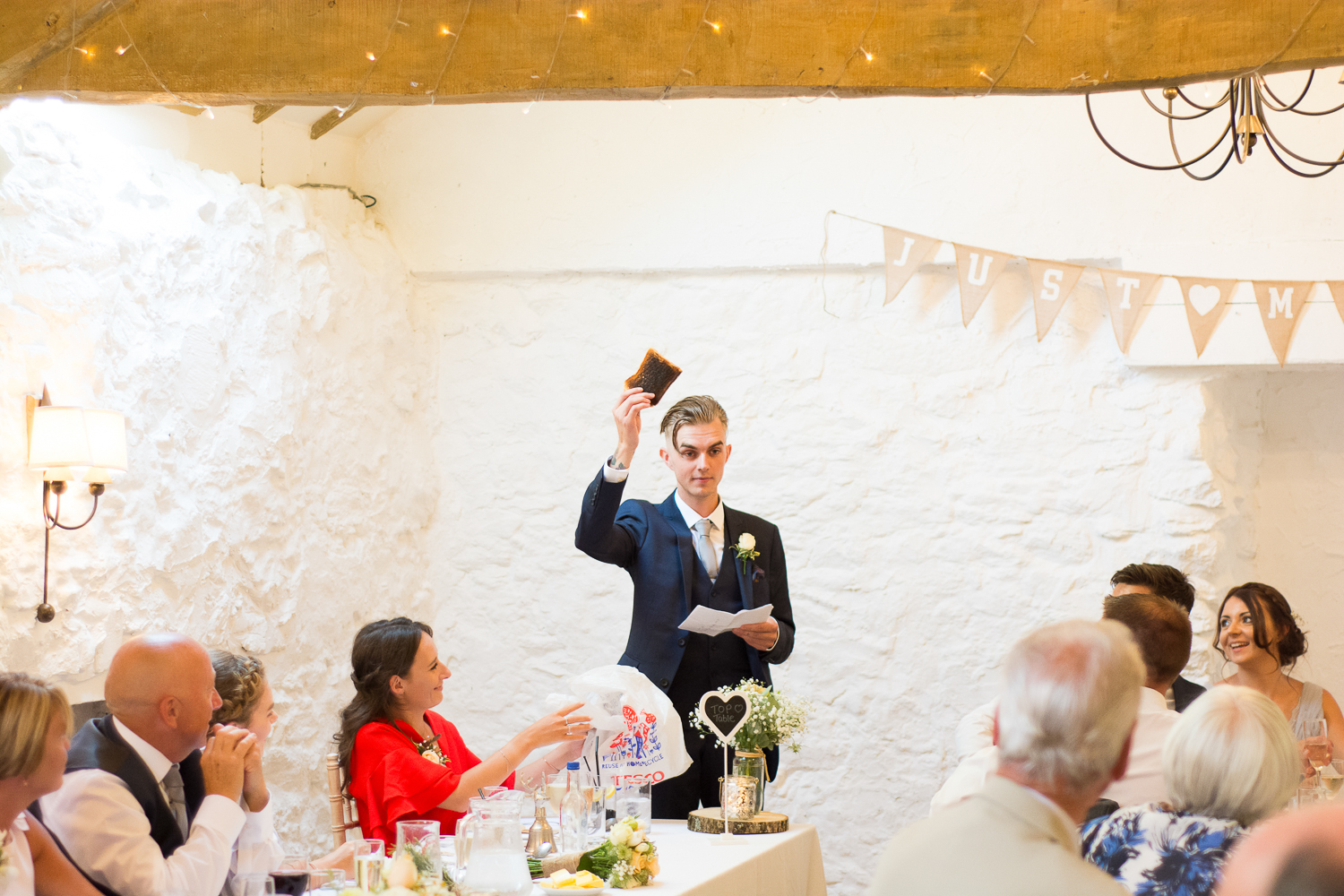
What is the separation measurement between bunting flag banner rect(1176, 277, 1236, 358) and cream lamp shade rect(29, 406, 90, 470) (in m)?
3.74

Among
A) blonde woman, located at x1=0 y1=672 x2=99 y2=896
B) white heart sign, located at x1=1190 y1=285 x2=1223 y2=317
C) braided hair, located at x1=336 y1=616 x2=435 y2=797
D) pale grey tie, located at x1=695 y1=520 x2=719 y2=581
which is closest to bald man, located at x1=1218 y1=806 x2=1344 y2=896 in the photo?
blonde woman, located at x1=0 y1=672 x2=99 y2=896

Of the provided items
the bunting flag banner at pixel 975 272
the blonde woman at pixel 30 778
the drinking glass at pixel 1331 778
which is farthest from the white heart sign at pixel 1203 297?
the blonde woman at pixel 30 778

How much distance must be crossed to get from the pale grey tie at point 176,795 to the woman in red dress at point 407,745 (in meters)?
0.52

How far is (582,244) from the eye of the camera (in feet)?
17.3

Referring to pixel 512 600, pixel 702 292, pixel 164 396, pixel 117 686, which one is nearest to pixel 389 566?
pixel 512 600

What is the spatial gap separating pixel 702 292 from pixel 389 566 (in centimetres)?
174

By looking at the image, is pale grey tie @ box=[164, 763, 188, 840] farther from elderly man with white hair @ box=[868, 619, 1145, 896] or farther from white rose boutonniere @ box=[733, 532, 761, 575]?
white rose boutonniere @ box=[733, 532, 761, 575]

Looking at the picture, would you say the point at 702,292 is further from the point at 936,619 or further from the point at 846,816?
the point at 846,816

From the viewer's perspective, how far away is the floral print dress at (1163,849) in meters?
1.72

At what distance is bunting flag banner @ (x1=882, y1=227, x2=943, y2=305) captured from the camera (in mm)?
4820

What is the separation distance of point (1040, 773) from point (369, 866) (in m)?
1.23

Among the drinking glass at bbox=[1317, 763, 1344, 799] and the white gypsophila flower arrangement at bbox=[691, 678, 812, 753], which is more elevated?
the white gypsophila flower arrangement at bbox=[691, 678, 812, 753]

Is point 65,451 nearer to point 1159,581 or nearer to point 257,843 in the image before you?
point 257,843

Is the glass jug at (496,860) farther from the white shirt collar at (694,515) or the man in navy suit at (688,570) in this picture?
the white shirt collar at (694,515)
